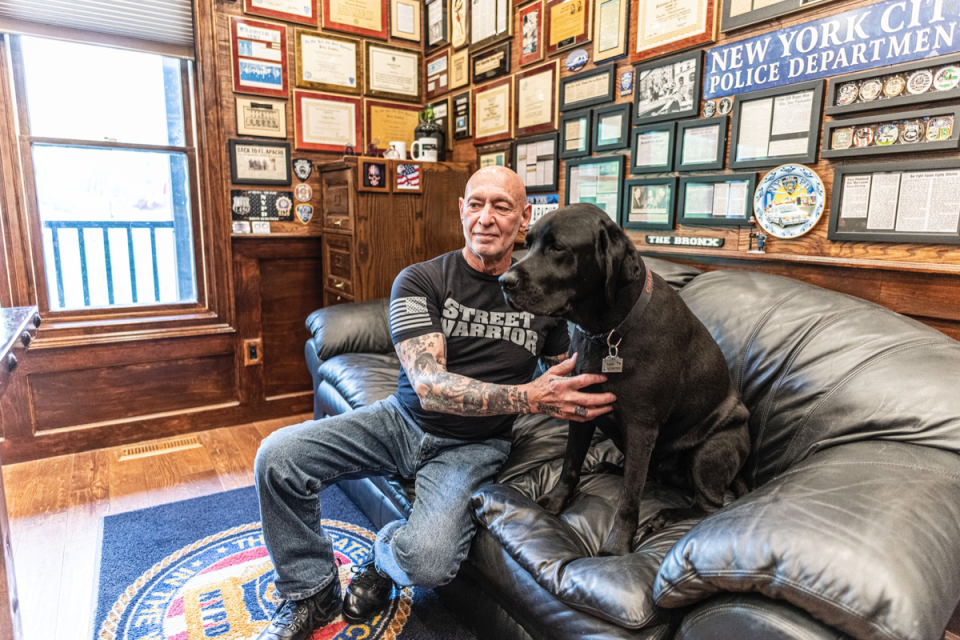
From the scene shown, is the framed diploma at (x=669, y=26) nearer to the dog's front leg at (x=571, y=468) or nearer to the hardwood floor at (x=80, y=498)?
the dog's front leg at (x=571, y=468)

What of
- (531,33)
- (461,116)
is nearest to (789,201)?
(531,33)

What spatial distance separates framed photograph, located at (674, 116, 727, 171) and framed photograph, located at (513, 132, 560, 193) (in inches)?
25.7

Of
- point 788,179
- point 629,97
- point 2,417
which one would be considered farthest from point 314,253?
point 788,179

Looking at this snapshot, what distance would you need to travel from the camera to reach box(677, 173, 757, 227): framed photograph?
182cm

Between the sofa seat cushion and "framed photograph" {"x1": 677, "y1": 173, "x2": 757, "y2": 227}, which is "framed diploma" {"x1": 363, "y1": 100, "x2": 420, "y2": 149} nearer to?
the sofa seat cushion

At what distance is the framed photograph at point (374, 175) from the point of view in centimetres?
267

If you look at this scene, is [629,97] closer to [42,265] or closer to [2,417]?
[42,265]

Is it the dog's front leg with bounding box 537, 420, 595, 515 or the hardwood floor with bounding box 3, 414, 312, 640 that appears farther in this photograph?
the hardwood floor with bounding box 3, 414, 312, 640

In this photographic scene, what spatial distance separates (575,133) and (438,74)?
123 cm

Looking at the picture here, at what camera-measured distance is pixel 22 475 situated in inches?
95.6

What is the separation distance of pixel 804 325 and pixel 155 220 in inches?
116

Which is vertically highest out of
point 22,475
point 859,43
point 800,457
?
point 859,43

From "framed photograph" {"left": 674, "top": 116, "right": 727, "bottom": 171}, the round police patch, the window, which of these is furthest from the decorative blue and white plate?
the window

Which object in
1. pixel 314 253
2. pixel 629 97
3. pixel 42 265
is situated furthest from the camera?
pixel 314 253
